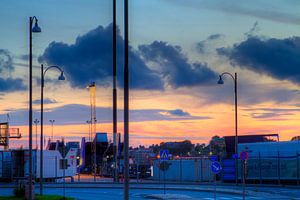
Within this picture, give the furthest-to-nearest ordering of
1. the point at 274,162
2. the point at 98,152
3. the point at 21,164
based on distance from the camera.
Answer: the point at 98,152, the point at 21,164, the point at 274,162

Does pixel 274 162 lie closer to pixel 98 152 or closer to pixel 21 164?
pixel 21 164

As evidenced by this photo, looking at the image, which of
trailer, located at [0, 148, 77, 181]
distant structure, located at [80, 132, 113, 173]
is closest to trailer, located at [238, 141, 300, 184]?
trailer, located at [0, 148, 77, 181]

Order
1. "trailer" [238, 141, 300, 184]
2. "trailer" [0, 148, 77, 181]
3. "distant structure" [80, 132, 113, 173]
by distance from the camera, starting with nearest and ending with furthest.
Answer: "trailer" [238, 141, 300, 184] → "trailer" [0, 148, 77, 181] → "distant structure" [80, 132, 113, 173]

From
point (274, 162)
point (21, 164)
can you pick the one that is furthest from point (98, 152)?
point (274, 162)

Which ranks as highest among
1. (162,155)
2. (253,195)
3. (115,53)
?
(115,53)

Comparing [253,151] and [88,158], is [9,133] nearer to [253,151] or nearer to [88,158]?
[88,158]

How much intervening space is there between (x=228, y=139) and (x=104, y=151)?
29.2 meters

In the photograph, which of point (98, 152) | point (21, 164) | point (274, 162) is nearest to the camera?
point (274, 162)

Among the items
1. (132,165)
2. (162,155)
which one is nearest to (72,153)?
(132,165)

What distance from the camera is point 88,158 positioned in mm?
105000

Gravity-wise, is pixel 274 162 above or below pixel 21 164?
above

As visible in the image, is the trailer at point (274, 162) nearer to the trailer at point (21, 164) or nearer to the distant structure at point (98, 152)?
the trailer at point (21, 164)

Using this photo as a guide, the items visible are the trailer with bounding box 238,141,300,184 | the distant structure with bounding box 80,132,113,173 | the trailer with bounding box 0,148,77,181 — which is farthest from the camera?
the distant structure with bounding box 80,132,113,173

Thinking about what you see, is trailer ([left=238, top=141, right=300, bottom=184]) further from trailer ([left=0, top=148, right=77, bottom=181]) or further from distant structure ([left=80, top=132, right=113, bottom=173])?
distant structure ([left=80, top=132, right=113, bottom=173])
